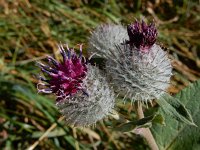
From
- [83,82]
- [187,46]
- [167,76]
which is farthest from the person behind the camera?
[187,46]

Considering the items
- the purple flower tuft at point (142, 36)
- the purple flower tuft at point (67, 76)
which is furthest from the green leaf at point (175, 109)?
the purple flower tuft at point (67, 76)

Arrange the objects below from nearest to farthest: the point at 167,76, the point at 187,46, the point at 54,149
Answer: the point at 167,76
the point at 54,149
the point at 187,46

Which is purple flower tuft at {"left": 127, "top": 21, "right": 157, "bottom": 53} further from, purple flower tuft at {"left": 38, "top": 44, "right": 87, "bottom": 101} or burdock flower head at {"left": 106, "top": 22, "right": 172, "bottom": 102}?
purple flower tuft at {"left": 38, "top": 44, "right": 87, "bottom": 101}

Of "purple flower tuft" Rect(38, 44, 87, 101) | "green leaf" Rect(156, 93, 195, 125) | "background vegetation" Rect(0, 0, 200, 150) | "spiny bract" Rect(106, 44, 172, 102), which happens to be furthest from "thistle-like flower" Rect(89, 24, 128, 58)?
"background vegetation" Rect(0, 0, 200, 150)

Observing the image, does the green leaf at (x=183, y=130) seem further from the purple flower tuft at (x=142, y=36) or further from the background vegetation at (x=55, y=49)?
the background vegetation at (x=55, y=49)

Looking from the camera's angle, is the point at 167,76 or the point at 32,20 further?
the point at 32,20

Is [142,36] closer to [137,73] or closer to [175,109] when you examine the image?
[137,73]

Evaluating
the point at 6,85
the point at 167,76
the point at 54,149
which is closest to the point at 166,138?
the point at 167,76

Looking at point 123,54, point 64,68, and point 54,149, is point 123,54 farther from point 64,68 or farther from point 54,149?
point 54,149
